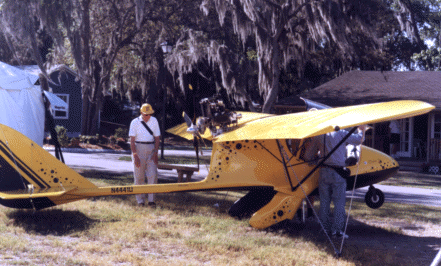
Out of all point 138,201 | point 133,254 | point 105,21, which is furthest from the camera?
point 105,21

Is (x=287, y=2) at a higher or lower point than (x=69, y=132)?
higher

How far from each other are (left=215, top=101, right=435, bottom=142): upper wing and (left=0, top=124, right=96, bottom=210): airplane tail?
2612 millimetres

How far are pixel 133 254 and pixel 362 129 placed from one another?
367 cm

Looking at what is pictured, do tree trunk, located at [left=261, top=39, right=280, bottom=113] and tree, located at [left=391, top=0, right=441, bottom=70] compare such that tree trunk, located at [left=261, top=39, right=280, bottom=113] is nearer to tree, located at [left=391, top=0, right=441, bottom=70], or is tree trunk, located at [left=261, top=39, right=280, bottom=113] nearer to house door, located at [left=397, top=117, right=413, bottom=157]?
house door, located at [left=397, top=117, right=413, bottom=157]

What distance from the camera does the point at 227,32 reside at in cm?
2222

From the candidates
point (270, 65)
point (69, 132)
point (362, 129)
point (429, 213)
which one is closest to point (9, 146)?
point (362, 129)

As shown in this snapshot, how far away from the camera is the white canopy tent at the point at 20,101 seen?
8906mm

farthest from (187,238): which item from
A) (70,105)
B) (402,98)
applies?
(70,105)

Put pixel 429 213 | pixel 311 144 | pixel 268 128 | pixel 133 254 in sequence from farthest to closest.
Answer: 1. pixel 429 213
2. pixel 311 144
3. pixel 268 128
4. pixel 133 254

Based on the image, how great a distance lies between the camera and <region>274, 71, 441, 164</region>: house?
19.1m

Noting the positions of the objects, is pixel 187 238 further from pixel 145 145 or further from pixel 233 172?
pixel 145 145


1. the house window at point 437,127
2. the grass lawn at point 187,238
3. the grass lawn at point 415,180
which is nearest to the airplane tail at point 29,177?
the grass lawn at point 187,238

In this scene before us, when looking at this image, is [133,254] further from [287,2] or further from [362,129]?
[287,2]

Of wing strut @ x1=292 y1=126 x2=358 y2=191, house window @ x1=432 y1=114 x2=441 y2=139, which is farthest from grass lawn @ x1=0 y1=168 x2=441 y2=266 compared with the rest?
house window @ x1=432 y1=114 x2=441 y2=139
